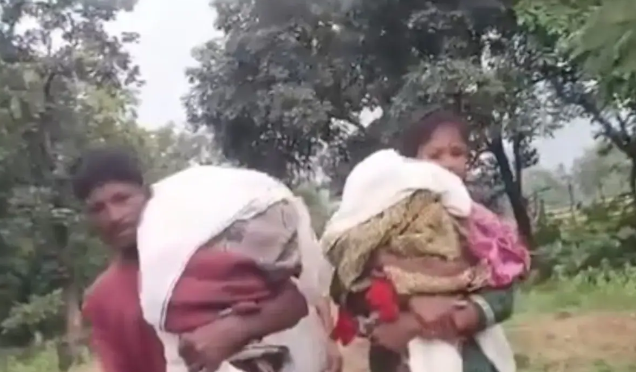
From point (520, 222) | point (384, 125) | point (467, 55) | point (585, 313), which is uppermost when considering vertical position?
point (467, 55)

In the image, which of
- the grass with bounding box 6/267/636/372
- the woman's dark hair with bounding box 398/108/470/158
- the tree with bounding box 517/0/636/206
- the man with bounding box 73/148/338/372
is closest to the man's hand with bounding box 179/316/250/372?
the man with bounding box 73/148/338/372

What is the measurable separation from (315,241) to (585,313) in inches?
33.3

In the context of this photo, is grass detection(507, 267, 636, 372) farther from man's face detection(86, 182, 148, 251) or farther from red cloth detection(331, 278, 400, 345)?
man's face detection(86, 182, 148, 251)

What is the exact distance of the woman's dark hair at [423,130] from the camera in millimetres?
1208

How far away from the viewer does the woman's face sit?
119cm

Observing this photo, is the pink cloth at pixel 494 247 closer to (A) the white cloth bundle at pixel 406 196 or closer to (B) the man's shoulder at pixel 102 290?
(A) the white cloth bundle at pixel 406 196

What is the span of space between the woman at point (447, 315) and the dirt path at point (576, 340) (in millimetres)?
220

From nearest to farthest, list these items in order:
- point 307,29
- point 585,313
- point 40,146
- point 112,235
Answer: point 112,235 < point 40,146 < point 307,29 < point 585,313

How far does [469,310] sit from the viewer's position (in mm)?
1165

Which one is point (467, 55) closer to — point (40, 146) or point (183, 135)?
point (183, 135)

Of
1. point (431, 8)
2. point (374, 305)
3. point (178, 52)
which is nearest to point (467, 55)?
point (431, 8)

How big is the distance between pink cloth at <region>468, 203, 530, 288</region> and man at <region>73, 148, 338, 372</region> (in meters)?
0.22

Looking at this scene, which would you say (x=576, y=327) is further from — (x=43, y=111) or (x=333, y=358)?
(x=43, y=111)

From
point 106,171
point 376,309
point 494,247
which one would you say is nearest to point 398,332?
point 376,309
